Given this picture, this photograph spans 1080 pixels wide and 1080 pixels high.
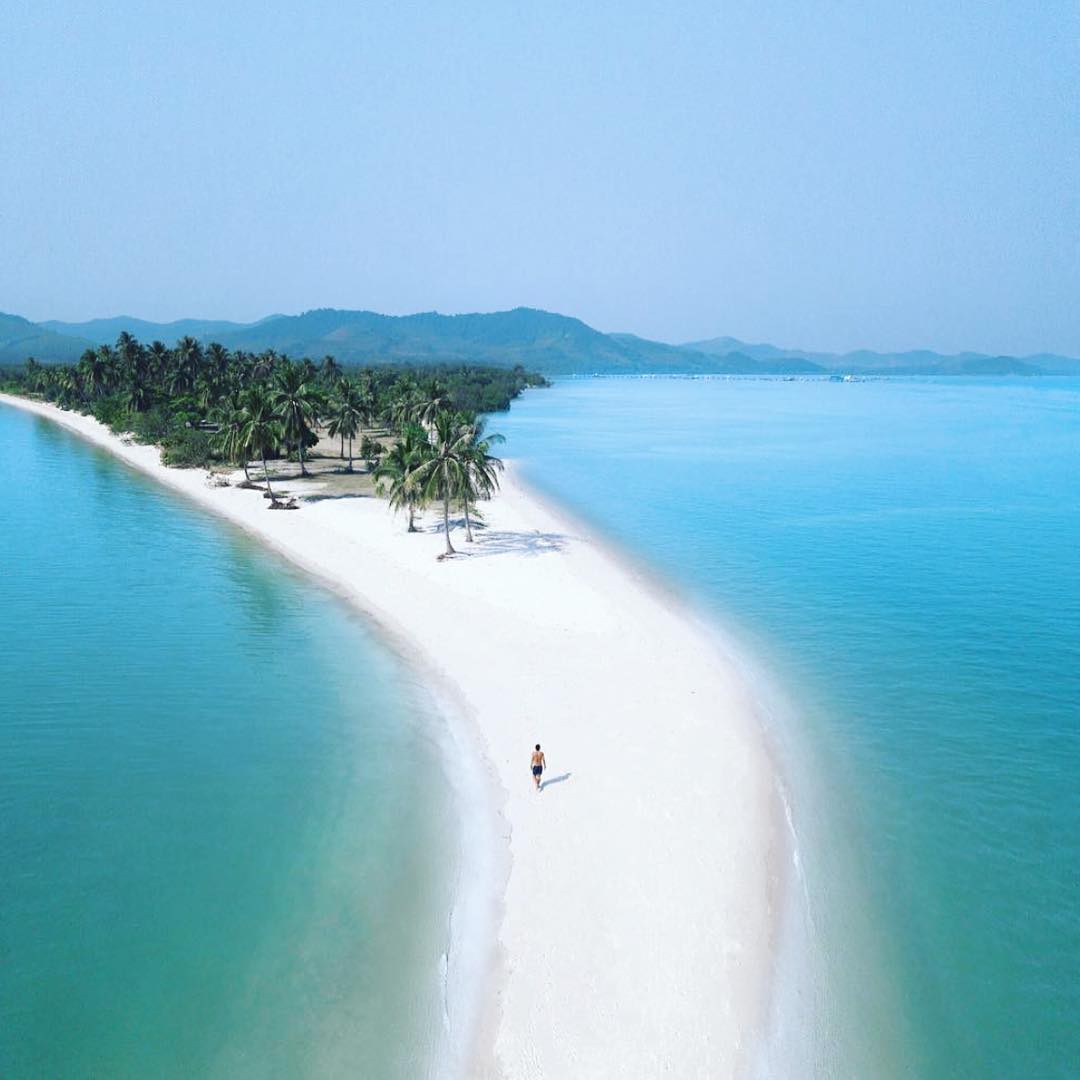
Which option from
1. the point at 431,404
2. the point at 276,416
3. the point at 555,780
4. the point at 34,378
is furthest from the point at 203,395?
the point at 34,378

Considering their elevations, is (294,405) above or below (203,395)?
below

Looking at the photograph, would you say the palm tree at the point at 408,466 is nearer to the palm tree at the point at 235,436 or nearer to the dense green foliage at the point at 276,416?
the dense green foliage at the point at 276,416

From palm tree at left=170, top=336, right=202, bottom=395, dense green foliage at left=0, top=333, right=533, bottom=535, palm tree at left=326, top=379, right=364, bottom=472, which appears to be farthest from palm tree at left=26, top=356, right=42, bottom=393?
palm tree at left=326, top=379, right=364, bottom=472

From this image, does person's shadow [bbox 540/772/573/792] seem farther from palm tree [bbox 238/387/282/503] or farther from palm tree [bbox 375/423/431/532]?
palm tree [bbox 238/387/282/503]

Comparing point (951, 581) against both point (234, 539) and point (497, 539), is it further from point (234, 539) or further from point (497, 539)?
point (234, 539)

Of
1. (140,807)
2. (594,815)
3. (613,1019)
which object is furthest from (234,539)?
(613,1019)

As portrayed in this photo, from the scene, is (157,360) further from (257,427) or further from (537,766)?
(537,766)
